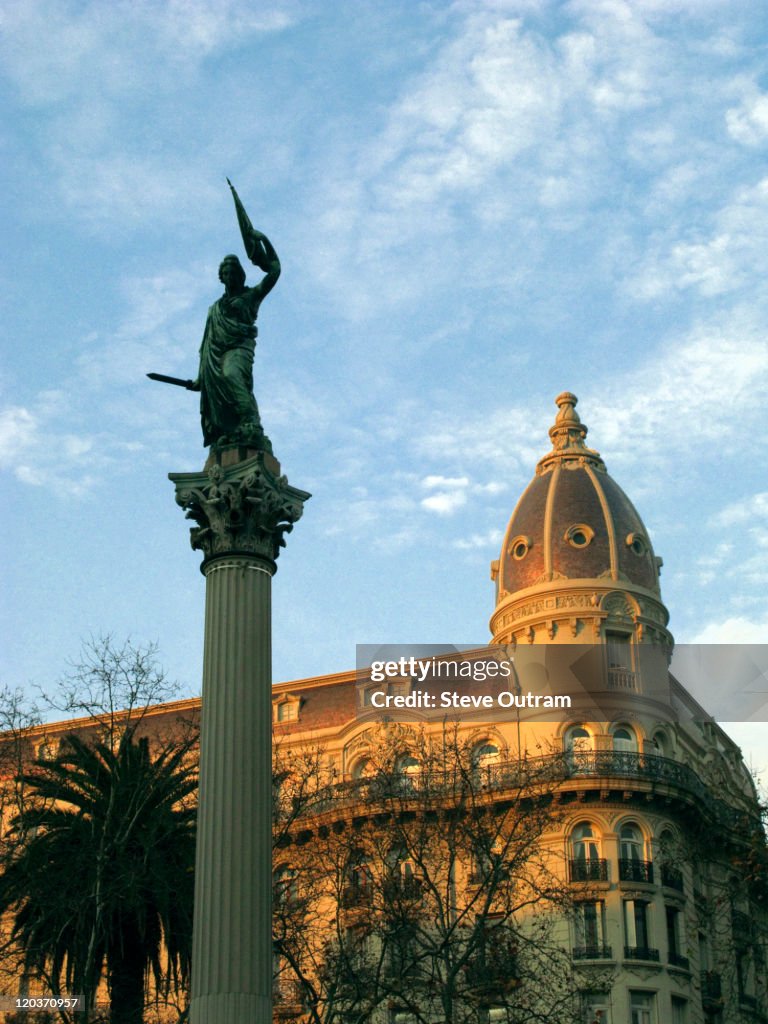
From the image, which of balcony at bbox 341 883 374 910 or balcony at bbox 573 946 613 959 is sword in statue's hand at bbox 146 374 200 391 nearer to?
balcony at bbox 341 883 374 910

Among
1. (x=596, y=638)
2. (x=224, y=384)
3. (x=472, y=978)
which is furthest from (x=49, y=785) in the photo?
(x=596, y=638)

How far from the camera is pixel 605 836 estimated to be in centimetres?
5003

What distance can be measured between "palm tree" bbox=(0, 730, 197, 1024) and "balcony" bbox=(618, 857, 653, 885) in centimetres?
2233

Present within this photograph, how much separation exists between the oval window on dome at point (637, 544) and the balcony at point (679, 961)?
1481 centimetres

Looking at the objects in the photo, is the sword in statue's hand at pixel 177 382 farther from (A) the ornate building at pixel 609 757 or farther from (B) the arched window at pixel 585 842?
(B) the arched window at pixel 585 842

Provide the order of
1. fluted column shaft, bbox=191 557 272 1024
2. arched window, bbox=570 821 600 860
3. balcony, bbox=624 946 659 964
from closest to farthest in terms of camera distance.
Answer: fluted column shaft, bbox=191 557 272 1024
balcony, bbox=624 946 659 964
arched window, bbox=570 821 600 860

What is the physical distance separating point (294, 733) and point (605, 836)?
12.7 m

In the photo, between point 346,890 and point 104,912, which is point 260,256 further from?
point 346,890

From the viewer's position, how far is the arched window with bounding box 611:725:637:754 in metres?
52.2

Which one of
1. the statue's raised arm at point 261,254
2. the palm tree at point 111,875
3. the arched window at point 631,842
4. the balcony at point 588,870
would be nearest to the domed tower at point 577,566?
the arched window at point 631,842

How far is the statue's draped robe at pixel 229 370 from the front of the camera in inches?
790

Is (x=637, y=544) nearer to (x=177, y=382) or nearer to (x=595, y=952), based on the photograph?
(x=595, y=952)

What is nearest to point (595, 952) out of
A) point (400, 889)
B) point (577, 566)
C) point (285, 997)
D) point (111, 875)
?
point (285, 997)

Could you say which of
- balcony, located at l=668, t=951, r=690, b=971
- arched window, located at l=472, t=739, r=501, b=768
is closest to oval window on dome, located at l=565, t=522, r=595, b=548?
arched window, located at l=472, t=739, r=501, b=768
